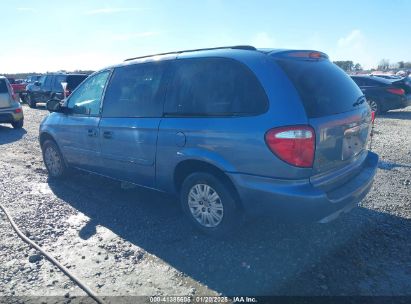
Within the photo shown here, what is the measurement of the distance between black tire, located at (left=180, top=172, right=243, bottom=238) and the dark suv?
16530 mm

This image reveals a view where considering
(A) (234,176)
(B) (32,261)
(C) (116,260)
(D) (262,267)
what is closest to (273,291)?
(D) (262,267)

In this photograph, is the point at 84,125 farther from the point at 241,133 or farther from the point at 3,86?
the point at 3,86

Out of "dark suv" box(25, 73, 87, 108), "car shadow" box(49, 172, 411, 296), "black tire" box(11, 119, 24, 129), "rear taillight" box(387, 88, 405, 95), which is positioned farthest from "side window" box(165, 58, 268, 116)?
"dark suv" box(25, 73, 87, 108)

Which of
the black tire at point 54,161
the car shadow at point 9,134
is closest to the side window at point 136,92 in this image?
the black tire at point 54,161

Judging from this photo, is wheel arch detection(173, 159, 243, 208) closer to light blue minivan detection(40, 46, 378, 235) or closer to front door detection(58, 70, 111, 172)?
light blue minivan detection(40, 46, 378, 235)

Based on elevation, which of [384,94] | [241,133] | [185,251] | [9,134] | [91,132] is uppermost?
[241,133]

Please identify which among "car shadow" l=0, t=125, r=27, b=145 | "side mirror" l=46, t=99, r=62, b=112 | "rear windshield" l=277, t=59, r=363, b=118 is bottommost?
"car shadow" l=0, t=125, r=27, b=145

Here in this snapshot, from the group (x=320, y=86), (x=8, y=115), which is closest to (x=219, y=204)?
(x=320, y=86)

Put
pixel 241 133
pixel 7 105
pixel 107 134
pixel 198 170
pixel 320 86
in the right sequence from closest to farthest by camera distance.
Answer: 1. pixel 241 133
2. pixel 320 86
3. pixel 198 170
4. pixel 107 134
5. pixel 7 105

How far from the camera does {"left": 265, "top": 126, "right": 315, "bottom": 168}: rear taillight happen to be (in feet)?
9.34

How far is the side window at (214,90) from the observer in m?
3.12

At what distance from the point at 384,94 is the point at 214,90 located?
11801mm

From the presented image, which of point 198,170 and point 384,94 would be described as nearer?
point 198,170

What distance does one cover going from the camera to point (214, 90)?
11.1 feet
